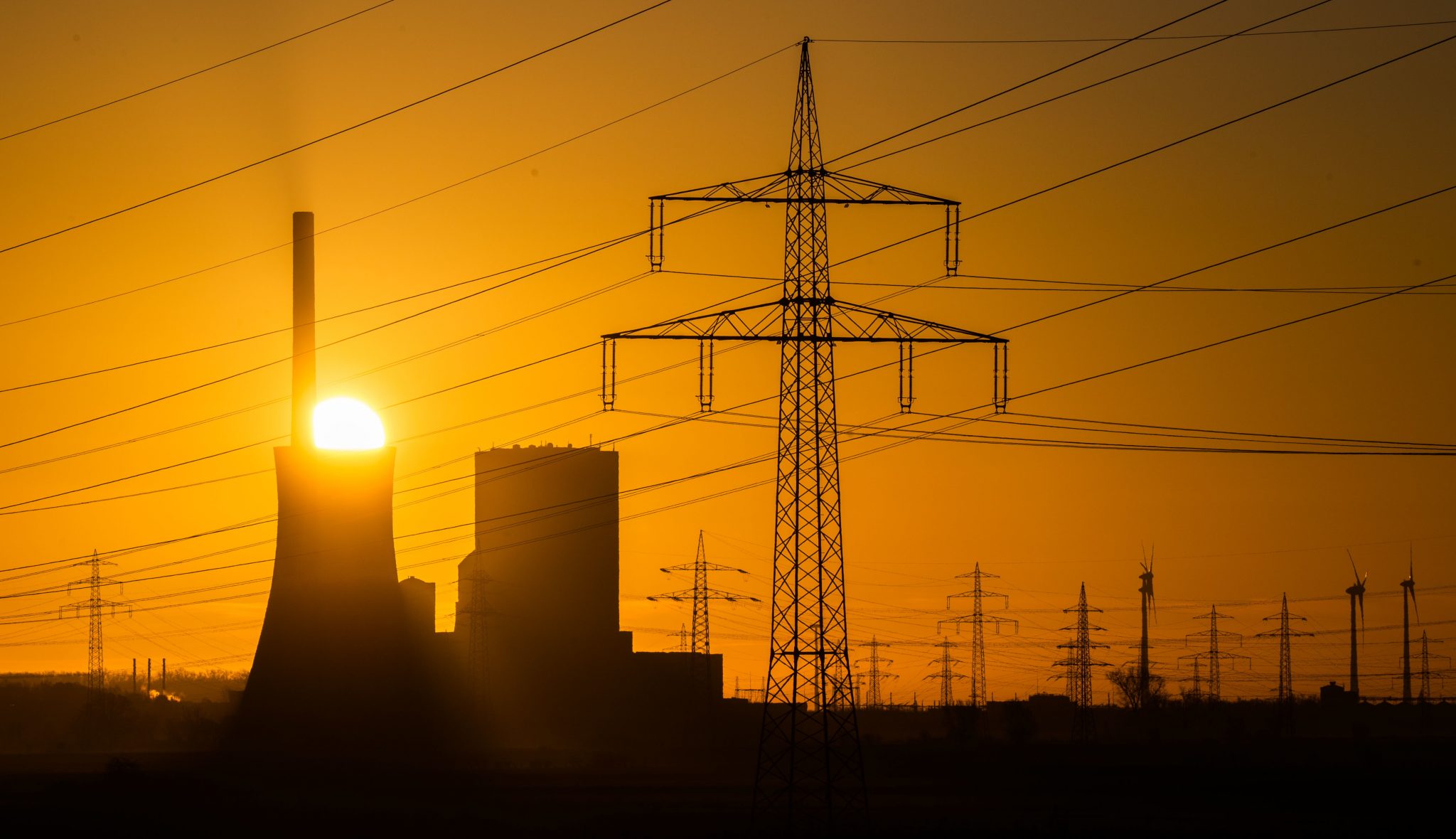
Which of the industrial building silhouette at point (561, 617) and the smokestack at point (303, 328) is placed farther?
the industrial building silhouette at point (561, 617)

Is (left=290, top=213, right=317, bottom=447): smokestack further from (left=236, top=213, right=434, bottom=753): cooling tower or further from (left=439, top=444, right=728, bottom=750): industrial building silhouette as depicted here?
(left=439, top=444, right=728, bottom=750): industrial building silhouette

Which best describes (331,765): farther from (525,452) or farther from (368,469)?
(525,452)

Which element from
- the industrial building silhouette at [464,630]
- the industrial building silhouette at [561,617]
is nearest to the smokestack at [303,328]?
the industrial building silhouette at [464,630]

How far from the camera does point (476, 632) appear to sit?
11762cm

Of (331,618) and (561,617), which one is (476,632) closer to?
(561,617)

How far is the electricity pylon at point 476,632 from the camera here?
95.2 meters

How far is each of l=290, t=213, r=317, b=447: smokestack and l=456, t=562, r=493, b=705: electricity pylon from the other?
88.4 feet

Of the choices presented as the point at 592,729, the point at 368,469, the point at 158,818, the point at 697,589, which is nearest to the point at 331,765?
the point at 368,469

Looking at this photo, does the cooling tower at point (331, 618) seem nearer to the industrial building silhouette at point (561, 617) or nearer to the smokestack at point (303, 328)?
the smokestack at point (303, 328)

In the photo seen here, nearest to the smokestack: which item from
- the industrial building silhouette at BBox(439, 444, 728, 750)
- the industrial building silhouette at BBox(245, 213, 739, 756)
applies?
the industrial building silhouette at BBox(245, 213, 739, 756)

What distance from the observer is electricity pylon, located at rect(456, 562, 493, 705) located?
312 ft

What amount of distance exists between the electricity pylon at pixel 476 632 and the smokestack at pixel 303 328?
26.9m

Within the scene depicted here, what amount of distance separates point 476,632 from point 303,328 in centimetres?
5236

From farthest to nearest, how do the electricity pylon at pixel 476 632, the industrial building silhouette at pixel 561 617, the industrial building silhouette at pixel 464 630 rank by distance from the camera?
the industrial building silhouette at pixel 561 617 < the electricity pylon at pixel 476 632 < the industrial building silhouette at pixel 464 630
